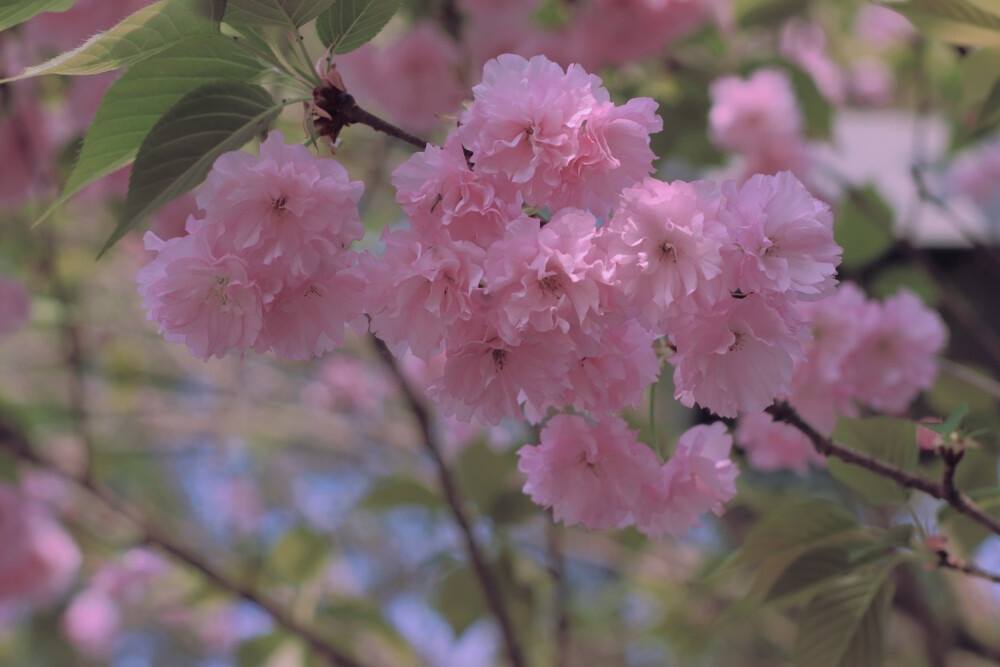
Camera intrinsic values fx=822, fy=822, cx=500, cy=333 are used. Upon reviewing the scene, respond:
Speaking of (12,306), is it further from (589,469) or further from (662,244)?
(662,244)

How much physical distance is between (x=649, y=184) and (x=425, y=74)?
1177 mm

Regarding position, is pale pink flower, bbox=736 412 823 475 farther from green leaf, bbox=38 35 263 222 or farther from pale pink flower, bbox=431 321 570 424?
green leaf, bbox=38 35 263 222

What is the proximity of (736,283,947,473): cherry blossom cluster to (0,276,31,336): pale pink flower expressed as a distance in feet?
5.19

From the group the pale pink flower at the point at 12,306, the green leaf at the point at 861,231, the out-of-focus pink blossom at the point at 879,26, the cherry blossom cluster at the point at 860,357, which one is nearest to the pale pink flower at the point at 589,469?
the cherry blossom cluster at the point at 860,357

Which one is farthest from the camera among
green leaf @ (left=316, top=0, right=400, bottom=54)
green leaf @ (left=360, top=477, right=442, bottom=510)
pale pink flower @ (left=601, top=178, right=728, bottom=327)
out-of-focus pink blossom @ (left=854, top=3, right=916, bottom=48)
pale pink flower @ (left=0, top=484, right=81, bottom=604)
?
out-of-focus pink blossom @ (left=854, top=3, right=916, bottom=48)

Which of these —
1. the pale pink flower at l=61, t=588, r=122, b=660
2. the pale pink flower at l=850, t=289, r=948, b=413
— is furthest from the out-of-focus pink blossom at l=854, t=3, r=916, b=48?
the pale pink flower at l=61, t=588, r=122, b=660

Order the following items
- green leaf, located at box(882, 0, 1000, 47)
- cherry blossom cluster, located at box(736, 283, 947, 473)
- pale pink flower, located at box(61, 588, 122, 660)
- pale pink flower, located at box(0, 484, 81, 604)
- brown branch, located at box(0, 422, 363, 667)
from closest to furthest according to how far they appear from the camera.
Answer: green leaf, located at box(882, 0, 1000, 47)
cherry blossom cluster, located at box(736, 283, 947, 473)
brown branch, located at box(0, 422, 363, 667)
pale pink flower, located at box(0, 484, 81, 604)
pale pink flower, located at box(61, 588, 122, 660)

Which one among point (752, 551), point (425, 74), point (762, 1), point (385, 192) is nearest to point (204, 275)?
point (752, 551)

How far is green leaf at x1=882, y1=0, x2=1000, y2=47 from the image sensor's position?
0.73 meters

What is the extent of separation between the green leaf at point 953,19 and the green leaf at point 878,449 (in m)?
0.36

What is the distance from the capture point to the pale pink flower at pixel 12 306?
1791mm

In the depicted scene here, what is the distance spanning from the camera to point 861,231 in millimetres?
1512

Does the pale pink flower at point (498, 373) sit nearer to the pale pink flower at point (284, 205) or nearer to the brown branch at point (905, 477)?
the pale pink flower at point (284, 205)

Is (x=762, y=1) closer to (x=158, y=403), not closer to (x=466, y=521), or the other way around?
(x=466, y=521)
